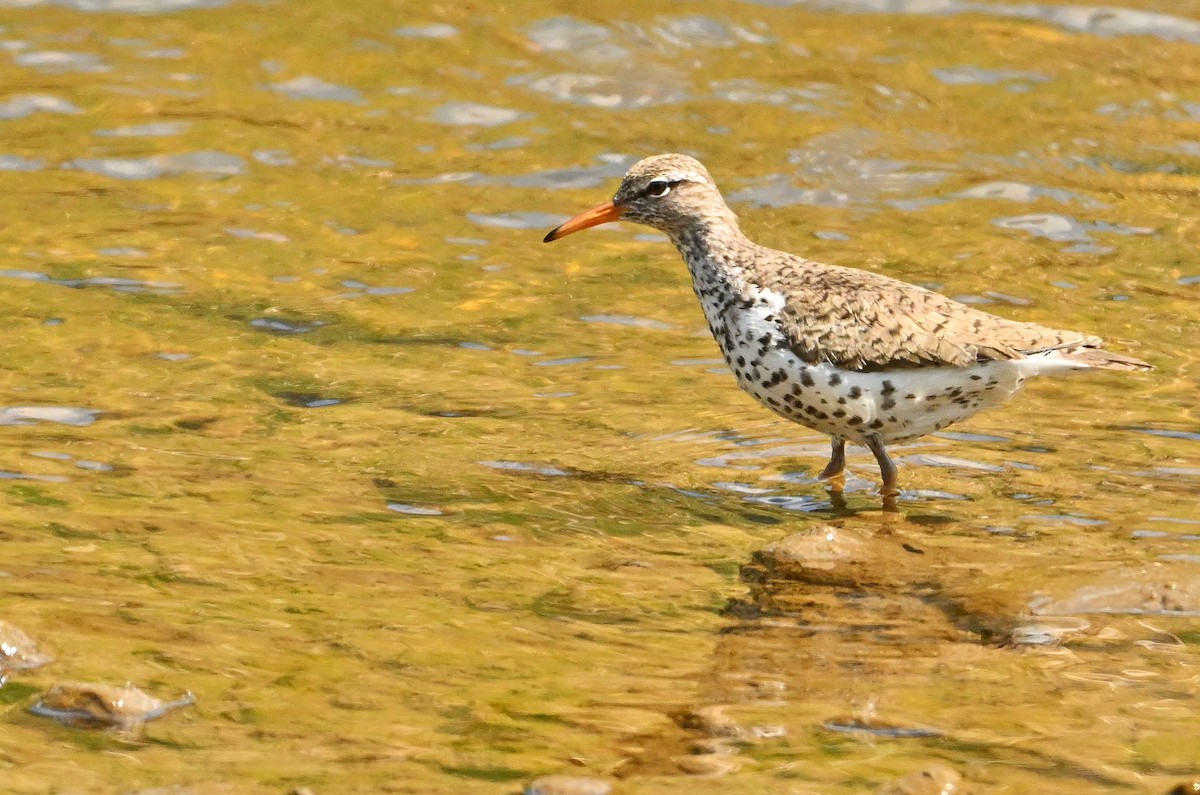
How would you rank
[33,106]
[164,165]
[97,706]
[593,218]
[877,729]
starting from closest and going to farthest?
1. [97,706]
2. [877,729]
3. [593,218]
4. [164,165]
5. [33,106]

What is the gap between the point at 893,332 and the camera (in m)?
9.23

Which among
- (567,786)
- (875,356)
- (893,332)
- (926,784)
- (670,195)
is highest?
(670,195)

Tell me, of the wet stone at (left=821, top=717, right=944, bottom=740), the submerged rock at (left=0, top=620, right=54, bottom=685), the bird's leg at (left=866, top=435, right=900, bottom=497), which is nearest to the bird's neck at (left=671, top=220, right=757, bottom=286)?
the bird's leg at (left=866, top=435, right=900, bottom=497)

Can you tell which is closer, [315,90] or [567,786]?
[567,786]

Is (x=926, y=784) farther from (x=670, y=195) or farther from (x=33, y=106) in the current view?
(x=33, y=106)

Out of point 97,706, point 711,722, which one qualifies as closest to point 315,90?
point 97,706

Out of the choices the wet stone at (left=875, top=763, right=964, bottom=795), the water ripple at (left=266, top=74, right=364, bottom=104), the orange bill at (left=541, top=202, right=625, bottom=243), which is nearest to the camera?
the wet stone at (left=875, top=763, right=964, bottom=795)

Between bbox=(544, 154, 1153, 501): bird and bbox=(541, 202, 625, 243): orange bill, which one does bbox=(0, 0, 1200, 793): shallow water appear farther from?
bbox=(541, 202, 625, 243): orange bill

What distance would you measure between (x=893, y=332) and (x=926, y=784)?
417cm

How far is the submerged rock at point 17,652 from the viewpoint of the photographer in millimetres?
6203

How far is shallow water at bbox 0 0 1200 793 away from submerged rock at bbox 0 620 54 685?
7 centimetres

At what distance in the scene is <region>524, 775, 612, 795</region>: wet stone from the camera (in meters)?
5.42

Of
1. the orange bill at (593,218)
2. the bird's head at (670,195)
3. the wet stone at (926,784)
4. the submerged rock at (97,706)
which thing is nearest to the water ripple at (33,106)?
the orange bill at (593,218)

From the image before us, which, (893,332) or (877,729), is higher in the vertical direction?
(893,332)
